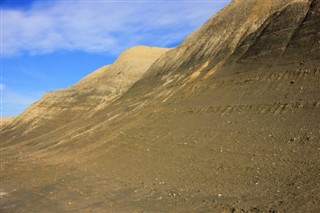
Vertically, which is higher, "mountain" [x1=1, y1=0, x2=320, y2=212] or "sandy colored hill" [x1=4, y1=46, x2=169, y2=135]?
"sandy colored hill" [x1=4, y1=46, x2=169, y2=135]

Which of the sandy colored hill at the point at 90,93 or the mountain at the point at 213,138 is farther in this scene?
the sandy colored hill at the point at 90,93

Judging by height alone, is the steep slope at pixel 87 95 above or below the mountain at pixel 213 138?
above

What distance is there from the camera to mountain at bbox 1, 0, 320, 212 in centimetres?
1247

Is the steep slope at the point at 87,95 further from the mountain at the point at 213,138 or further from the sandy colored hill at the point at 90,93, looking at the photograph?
the mountain at the point at 213,138

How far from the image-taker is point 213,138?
1820 cm

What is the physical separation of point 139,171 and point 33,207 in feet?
14.8

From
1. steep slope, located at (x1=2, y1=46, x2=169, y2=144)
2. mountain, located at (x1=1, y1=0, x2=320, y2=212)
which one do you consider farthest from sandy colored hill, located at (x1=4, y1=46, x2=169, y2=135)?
mountain, located at (x1=1, y1=0, x2=320, y2=212)

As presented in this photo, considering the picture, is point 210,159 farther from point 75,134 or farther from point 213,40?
point 75,134

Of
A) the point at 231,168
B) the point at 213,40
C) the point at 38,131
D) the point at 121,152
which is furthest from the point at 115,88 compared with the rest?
the point at 231,168

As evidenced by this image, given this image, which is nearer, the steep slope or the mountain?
the mountain

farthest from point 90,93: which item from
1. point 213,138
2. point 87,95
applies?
point 213,138

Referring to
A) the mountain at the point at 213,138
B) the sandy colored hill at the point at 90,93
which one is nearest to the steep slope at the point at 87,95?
the sandy colored hill at the point at 90,93

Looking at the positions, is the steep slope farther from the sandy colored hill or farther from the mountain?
the mountain

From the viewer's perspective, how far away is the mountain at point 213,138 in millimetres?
12469
